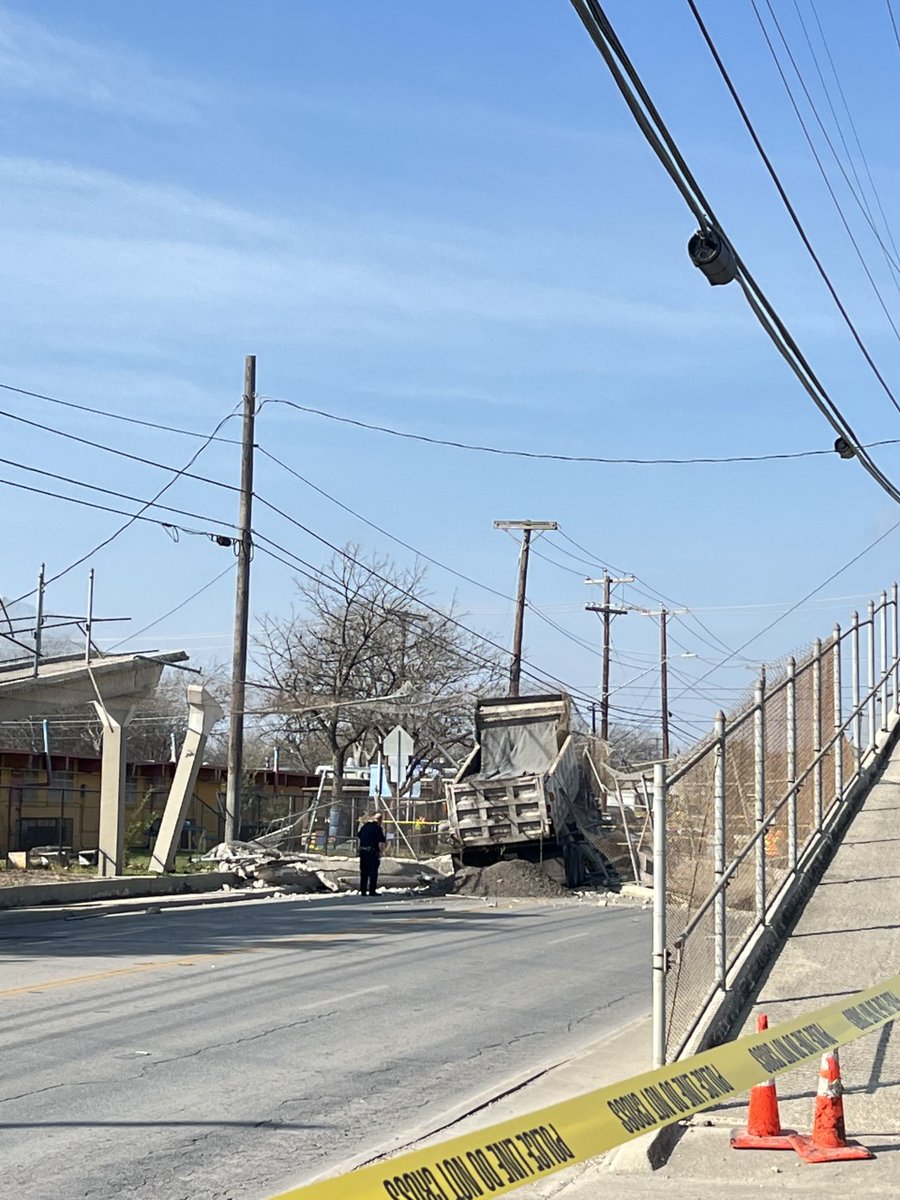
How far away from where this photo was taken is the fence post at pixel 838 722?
1564cm

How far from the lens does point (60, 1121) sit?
8250mm

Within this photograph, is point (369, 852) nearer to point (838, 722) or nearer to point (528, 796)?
point (528, 796)

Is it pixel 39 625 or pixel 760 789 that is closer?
pixel 760 789

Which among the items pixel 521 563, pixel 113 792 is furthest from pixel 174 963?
pixel 521 563

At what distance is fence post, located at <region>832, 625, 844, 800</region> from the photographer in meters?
15.6

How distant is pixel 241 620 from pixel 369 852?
25.2 ft

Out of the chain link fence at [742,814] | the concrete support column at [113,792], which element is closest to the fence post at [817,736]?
the chain link fence at [742,814]

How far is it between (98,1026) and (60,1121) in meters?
3.26

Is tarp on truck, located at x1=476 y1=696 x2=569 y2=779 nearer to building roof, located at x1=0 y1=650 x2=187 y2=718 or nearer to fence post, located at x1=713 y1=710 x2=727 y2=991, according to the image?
building roof, located at x1=0 y1=650 x2=187 y2=718

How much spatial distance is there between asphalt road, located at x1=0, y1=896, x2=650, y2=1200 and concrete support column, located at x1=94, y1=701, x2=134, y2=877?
8.11 meters

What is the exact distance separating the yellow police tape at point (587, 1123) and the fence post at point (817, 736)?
517 cm

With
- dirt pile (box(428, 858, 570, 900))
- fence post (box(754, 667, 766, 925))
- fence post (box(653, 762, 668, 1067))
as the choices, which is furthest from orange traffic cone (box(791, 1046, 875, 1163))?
dirt pile (box(428, 858, 570, 900))

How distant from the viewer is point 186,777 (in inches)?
1213

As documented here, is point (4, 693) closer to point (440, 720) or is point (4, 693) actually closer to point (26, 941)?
point (26, 941)
